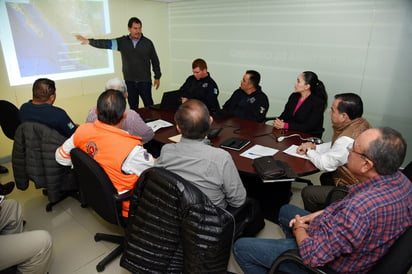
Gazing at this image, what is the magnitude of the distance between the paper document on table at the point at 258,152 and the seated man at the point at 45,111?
4.85ft

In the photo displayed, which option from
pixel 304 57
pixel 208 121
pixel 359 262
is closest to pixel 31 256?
pixel 208 121

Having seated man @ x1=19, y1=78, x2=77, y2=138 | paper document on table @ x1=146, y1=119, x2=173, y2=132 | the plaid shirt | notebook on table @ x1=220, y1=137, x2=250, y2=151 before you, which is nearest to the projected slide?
seated man @ x1=19, y1=78, x2=77, y2=138

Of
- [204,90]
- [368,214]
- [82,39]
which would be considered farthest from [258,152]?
[82,39]

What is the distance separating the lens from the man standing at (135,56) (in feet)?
13.2

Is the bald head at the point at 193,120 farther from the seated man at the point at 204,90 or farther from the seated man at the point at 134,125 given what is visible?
the seated man at the point at 204,90

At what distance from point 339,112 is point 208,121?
1194 millimetres

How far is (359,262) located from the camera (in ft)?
3.68

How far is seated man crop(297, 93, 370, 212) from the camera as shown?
→ 5.87 ft

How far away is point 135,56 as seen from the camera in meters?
4.19

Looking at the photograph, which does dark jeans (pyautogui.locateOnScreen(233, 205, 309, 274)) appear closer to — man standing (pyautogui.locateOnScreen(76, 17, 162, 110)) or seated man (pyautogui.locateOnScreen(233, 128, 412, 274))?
seated man (pyautogui.locateOnScreen(233, 128, 412, 274))

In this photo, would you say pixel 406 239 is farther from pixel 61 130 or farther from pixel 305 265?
pixel 61 130

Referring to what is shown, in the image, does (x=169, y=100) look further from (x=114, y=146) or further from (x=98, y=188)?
(x=98, y=188)

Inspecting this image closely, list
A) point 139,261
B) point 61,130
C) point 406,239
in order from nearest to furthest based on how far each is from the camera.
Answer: point 406,239, point 139,261, point 61,130

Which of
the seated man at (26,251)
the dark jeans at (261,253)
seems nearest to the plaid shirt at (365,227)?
the dark jeans at (261,253)
